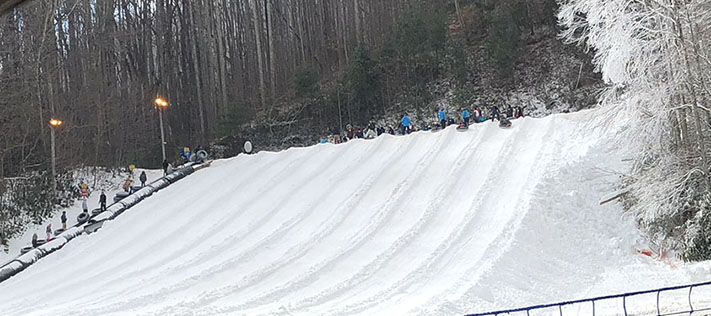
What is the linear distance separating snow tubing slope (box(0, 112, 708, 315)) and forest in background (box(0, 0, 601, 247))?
8.12 m

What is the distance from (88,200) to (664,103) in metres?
20.3

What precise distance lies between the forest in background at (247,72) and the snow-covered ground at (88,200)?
87cm

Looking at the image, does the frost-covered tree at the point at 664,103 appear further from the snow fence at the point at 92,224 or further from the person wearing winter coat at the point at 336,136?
the person wearing winter coat at the point at 336,136

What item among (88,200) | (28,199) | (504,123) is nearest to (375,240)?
(504,123)

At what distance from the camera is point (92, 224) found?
65.8ft

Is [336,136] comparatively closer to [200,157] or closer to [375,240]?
[200,157]

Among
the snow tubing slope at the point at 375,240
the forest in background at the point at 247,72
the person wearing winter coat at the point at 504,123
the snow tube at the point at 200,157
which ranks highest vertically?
the forest in background at the point at 247,72

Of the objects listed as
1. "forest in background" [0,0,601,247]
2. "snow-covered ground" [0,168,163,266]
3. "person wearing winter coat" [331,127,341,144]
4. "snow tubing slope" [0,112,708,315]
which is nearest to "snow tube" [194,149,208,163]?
"snow-covered ground" [0,168,163,266]

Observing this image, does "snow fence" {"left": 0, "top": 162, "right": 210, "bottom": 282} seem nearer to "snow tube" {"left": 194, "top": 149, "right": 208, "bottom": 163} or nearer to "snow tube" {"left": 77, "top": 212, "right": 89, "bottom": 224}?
"snow tube" {"left": 77, "top": 212, "right": 89, "bottom": 224}

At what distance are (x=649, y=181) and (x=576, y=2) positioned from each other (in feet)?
16.6

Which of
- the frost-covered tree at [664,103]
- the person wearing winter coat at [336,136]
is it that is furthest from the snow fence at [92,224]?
the frost-covered tree at [664,103]

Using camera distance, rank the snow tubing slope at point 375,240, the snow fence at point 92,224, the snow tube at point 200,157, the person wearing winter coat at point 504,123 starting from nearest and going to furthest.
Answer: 1. the snow tubing slope at point 375,240
2. the snow fence at point 92,224
3. the person wearing winter coat at point 504,123
4. the snow tube at point 200,157

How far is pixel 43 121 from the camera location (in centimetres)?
2692

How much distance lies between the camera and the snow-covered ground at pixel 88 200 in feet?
69.6
